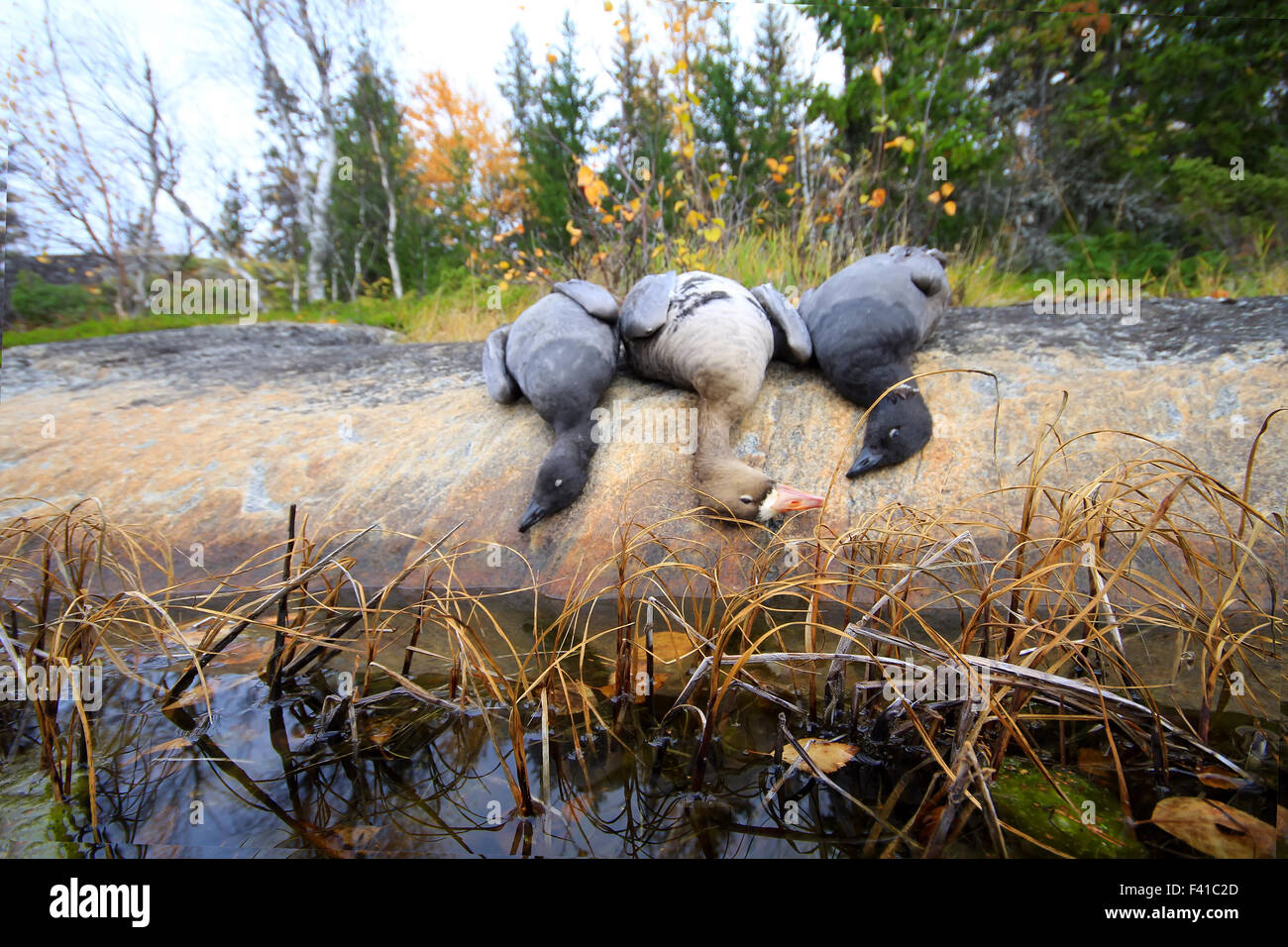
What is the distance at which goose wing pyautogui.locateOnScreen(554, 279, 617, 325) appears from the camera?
3414 mm

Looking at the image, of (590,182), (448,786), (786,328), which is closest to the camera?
(448,786)

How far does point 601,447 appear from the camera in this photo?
10.9 ft

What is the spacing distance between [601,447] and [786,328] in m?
1.13

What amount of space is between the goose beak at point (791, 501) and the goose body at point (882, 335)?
41 centimetres

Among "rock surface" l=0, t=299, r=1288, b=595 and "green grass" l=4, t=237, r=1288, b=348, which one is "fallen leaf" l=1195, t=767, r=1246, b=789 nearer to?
"rock surface" l=0, t=299, r=1288, b=595

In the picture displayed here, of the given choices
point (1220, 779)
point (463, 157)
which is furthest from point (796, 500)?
point (463, 157)

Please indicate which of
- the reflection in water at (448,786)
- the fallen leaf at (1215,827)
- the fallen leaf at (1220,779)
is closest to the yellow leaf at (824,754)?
the reflection in water at (448,786)

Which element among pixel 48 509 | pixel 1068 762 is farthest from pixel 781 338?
pixel 48 509

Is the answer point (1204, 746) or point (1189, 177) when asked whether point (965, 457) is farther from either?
point (1189, 177)

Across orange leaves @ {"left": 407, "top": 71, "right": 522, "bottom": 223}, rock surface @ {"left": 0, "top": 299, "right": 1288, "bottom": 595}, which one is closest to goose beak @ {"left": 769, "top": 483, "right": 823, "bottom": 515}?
rock surface @ {"left": 0, "top": 299, "right": 1288, "bottom": 595}

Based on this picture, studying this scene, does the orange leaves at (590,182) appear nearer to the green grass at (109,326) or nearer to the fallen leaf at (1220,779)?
the green grass at (109,326)

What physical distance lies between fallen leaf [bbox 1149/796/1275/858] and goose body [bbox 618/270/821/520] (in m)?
1.56

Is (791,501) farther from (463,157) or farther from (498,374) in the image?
(463,157)

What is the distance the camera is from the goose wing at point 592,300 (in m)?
3.41
